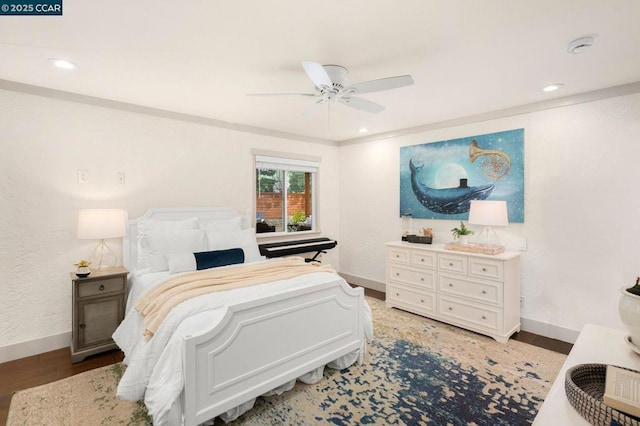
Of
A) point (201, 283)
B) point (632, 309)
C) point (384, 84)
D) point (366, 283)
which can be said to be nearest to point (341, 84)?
point (384, 84)

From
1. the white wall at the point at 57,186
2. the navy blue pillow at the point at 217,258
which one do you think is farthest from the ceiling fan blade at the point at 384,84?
the white wall at the point at 57,186

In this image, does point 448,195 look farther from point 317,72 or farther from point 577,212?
point 317,72

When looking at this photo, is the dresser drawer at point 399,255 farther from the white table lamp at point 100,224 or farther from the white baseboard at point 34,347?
the white baseboard at point 34,347

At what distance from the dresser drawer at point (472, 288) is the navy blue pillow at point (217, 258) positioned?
2342mm

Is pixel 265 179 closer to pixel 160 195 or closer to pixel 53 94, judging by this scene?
pixel 160 195

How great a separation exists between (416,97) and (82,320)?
3.82 metres

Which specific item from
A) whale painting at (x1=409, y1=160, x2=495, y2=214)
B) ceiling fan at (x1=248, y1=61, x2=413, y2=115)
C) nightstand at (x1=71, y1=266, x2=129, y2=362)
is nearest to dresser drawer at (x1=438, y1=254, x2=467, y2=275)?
whale painting at (x1=409, y1=160, x2=495, y2=214)

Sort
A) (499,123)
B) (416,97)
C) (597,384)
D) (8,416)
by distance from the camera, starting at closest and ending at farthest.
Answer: (597,384) < (8,416) < (416,97) < (499,123)

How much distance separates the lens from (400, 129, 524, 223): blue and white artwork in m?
3.45

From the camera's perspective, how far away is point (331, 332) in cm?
246

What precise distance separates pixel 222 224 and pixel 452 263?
108 inches

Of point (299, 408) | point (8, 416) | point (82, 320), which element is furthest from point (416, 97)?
point (8, 416)

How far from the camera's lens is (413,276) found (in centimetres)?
387

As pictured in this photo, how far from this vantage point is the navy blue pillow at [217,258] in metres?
3.00
